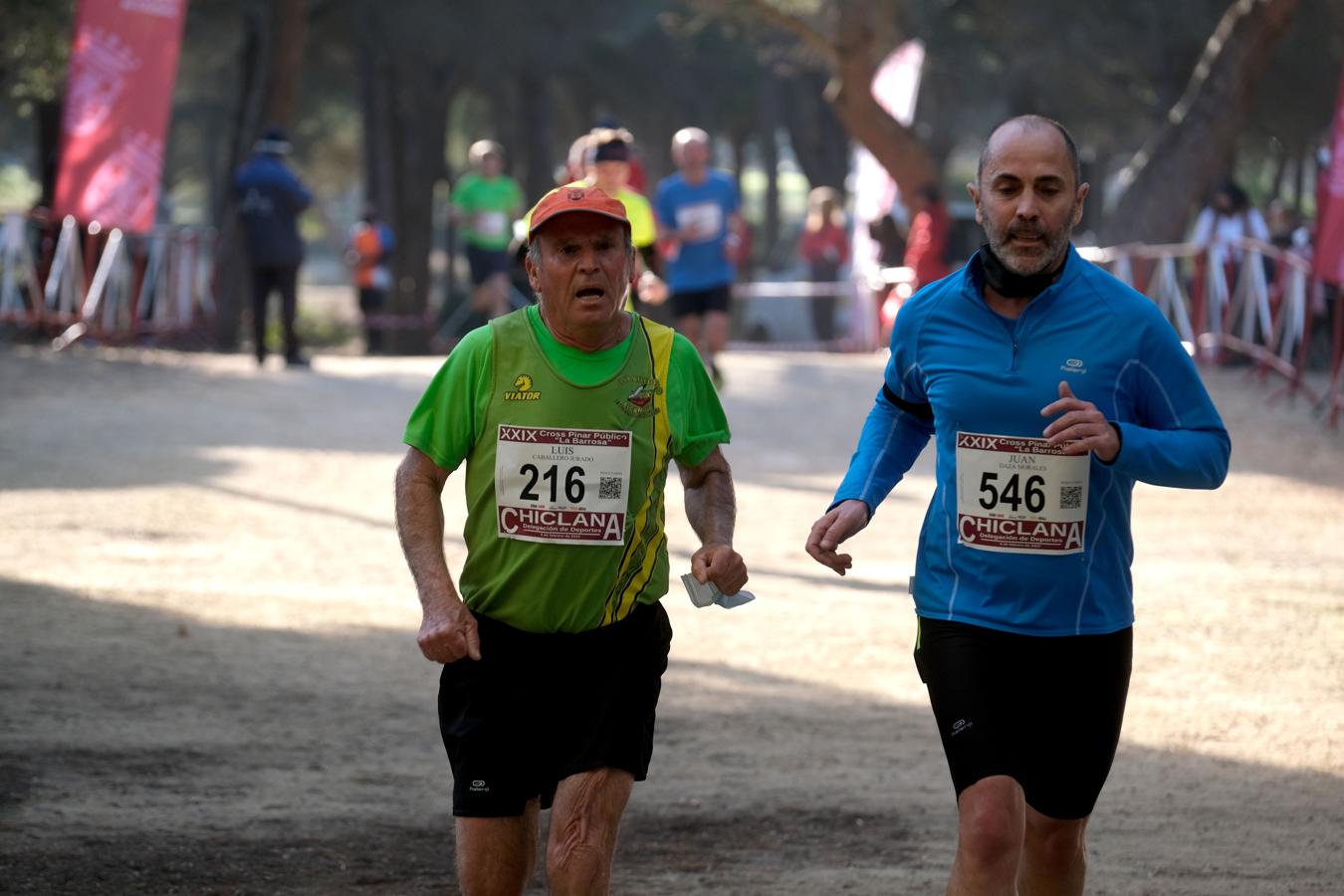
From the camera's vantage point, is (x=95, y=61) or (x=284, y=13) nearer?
(x=95, y=61)

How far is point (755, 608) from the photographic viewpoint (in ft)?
31.0

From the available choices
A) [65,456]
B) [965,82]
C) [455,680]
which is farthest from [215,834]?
[965,82]

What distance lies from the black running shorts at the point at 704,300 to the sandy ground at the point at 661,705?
1.28 m

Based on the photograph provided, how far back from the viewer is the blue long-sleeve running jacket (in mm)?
4031

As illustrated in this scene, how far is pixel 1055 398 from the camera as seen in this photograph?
13.1 feet

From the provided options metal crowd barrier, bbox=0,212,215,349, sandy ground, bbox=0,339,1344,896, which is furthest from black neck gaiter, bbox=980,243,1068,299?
metal crowd barrier, bbox=0,212,215,349

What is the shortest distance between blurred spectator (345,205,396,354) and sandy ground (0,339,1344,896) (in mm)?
14553

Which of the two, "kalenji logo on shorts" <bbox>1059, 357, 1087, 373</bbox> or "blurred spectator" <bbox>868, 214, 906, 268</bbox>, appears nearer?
"kalenji logo on shorts" <bbox>1059, 357, 1087, 373</bbox>

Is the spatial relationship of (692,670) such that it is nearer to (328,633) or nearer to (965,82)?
(328,633)

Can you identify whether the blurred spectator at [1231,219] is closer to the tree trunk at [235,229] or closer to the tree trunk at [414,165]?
the tree trunk at [235,229]

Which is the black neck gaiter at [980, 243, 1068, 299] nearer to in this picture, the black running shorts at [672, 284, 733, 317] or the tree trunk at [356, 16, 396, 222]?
the black running shorts at [672, 284, 733, 317]

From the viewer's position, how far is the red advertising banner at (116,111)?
60.1 ft

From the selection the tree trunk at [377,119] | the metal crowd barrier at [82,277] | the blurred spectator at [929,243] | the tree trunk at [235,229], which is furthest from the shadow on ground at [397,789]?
the tree trunk at [377,119]

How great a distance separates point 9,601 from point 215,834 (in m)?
3.65
